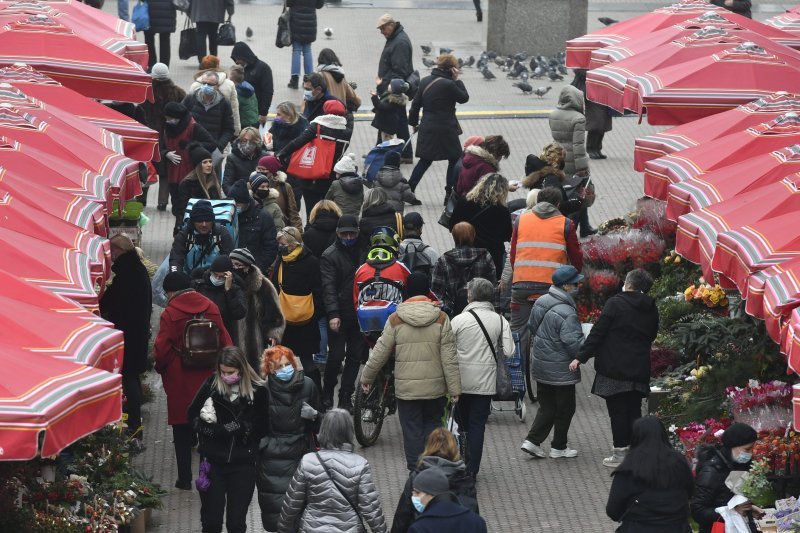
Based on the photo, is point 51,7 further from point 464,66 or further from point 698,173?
point 464,66

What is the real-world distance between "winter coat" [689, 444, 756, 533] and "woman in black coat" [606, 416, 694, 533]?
0.40 metres

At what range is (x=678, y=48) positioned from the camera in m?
15.5

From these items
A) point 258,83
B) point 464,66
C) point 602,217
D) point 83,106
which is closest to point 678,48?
point 602,217

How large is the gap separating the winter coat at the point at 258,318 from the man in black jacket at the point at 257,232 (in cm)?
168

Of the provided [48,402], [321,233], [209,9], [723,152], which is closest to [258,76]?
[209,9]

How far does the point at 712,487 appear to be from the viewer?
9.52 metres

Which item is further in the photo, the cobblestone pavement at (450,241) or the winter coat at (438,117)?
the winter coat at (438,117)

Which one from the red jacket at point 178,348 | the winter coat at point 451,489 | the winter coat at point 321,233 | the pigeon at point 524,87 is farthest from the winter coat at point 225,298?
the pigeon at point 524,87

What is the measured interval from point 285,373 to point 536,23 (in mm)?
18849

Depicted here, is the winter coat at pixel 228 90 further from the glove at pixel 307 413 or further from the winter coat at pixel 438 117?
the glove at pixel 307 413

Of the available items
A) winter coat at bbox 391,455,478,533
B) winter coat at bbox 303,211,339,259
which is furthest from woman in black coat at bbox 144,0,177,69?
winter coat at bbox 391,455,478,533

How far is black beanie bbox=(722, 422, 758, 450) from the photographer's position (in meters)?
9.44

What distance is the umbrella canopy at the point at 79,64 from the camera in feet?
48.2

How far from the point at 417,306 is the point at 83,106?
381 cm
